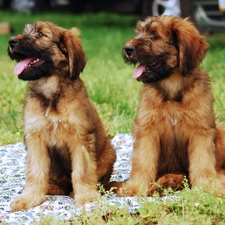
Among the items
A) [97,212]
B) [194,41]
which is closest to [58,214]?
[97,212]

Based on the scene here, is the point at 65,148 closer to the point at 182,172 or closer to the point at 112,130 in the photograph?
the point at 182,172

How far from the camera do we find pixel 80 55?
5867mm

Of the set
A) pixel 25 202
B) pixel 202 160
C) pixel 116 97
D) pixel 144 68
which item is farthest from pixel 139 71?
pixel 116 97

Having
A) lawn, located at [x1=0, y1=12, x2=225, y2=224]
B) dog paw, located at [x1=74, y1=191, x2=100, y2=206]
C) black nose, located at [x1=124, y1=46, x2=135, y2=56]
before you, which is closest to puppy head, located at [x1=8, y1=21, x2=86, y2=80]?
black nose, located at [x1=124, y1=46, x2=135, y2=56]

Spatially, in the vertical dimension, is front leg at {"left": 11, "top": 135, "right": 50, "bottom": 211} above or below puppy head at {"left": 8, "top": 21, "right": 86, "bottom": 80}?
below

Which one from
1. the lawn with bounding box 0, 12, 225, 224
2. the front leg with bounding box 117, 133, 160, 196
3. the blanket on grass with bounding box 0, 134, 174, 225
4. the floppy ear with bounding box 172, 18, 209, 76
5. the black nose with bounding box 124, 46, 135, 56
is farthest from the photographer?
the front leg with bounding box 117, 133, 160, 196

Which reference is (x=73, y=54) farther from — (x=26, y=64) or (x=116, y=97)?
(x=116, y=97)

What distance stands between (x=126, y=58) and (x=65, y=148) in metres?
0.87

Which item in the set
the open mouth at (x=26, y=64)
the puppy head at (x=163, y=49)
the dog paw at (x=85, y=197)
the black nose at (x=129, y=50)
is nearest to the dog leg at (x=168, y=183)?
the dog paw at (x=85, y=197)

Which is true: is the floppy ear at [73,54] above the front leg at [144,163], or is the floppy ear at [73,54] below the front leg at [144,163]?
above

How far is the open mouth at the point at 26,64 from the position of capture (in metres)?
5.73

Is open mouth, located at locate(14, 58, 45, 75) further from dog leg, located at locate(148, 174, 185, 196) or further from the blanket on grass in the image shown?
dog leg, located at locate(148, 174, 185, 196)

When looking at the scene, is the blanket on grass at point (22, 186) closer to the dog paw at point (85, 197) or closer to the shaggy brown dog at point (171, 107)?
the dog paw at point (85, 197)

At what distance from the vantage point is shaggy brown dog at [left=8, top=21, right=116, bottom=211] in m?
5.74
